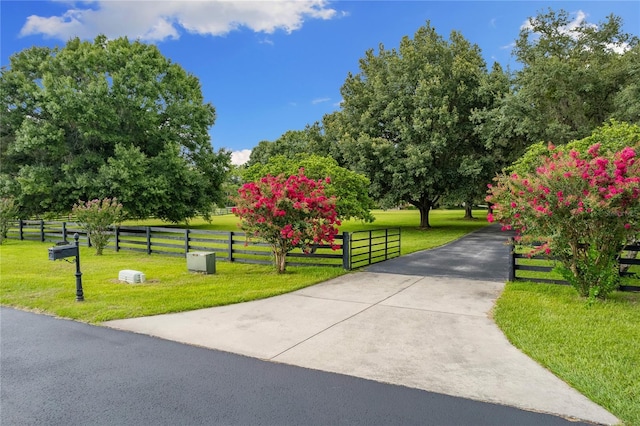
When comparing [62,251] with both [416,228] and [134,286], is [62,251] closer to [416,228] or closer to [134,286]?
[134,286]

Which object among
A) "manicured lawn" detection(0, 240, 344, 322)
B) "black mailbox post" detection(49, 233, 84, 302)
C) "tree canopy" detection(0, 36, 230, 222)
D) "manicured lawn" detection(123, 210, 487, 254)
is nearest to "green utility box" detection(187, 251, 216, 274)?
"manicured lawn" detection(0, 240, 344, 322)

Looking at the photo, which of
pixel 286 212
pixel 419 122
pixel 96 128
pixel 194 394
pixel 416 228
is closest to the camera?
pixel 194 394

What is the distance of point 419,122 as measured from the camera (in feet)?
70.6

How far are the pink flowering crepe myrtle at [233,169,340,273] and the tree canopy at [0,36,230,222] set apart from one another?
13.6m

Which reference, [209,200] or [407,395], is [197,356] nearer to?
[407,395]

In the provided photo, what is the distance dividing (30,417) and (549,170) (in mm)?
7664

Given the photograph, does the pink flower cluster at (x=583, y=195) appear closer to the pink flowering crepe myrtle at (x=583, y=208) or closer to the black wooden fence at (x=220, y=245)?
the pink flowering crepe myrtle at (x=583, y=208)

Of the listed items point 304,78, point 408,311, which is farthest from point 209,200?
point 408,311

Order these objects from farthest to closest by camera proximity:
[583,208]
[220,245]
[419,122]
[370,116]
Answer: [370,116]
[419,122]
[220,245]
[583,208]

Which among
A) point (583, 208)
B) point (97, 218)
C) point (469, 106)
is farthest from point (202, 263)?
point (469, 106)

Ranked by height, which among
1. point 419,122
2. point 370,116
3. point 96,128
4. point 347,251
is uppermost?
point 370,116

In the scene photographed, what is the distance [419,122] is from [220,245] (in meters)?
14.1

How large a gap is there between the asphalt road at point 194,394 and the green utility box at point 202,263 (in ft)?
15.8

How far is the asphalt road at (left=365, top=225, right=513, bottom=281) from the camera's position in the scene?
9.48 m
